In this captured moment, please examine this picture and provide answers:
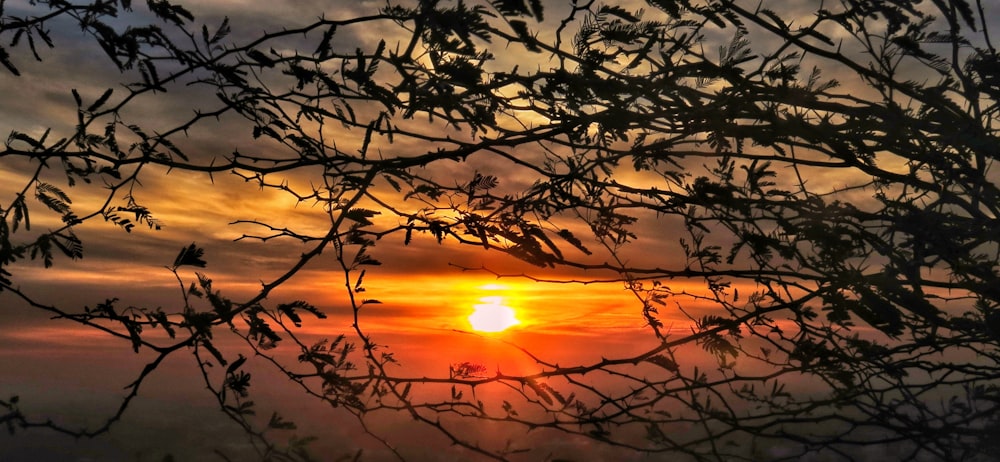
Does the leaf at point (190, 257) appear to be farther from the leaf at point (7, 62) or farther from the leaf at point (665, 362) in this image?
the leaf at point (665, 362)

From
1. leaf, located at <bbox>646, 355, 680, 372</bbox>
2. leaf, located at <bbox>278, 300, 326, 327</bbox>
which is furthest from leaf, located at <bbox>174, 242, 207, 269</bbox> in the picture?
leaf, located at <bbox>646, 355, 680, 372</bbox>

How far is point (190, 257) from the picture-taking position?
9.87 ft

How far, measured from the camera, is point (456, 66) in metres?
2.87

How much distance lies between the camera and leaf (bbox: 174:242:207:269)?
3.00 metres

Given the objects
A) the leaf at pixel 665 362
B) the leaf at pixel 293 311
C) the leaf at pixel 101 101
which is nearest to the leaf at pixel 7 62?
the leaf at pixel 101 101

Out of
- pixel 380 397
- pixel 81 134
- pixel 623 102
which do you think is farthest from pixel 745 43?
pixel 81 134

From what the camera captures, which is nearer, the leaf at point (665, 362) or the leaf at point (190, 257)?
the leaf at point (190, 257)

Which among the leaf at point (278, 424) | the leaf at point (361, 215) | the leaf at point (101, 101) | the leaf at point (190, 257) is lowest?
the leaf at point (278, 424)

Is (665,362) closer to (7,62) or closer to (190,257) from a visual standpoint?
(190,257)

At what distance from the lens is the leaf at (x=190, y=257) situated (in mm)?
3004

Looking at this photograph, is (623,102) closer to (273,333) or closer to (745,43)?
(745,43)

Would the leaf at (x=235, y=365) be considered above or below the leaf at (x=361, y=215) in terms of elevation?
below

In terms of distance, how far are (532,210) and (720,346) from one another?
Result: 1012mm

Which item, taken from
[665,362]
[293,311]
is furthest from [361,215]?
[665,362]
